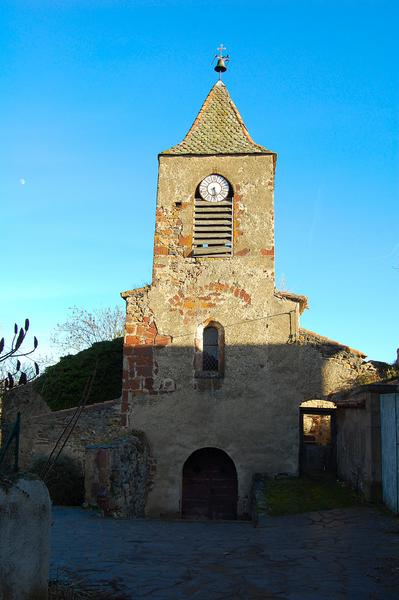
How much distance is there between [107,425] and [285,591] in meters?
10.9

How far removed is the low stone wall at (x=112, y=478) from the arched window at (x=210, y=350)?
3324 millimetres

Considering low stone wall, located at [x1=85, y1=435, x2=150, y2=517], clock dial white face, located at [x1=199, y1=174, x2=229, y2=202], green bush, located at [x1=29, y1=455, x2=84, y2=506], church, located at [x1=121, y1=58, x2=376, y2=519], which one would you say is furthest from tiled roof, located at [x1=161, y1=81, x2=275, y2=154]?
green bush, located at [x1=29, y1=455, x2=84, y2=506]

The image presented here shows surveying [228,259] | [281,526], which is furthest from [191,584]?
[228,259]

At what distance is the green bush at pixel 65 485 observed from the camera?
43.2 ft

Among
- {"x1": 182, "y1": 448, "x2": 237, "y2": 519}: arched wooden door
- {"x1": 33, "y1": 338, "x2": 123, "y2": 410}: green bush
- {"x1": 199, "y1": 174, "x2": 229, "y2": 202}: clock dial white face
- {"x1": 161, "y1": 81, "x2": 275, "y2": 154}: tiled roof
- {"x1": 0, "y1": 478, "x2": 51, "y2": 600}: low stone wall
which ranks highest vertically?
{"x1": 161, "y1": 81, "x2": 275, "y2": 154}: tiled roof

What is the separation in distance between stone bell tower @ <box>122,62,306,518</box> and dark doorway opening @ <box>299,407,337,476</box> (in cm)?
108

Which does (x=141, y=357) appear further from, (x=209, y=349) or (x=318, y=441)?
(x=318, y=441)

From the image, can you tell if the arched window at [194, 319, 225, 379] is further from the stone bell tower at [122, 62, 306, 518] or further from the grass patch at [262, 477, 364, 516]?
the grass patch at [262, 477, 364, 516]

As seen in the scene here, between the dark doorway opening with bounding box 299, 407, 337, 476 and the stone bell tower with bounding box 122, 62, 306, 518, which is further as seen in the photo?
the dark doorway opening with bounding box 299, 407, 337, 476

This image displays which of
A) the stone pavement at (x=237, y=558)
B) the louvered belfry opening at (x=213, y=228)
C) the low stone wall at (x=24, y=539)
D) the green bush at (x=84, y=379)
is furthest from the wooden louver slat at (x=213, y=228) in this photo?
the low stone wall at (x=24, y=539)

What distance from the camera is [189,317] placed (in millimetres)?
16219

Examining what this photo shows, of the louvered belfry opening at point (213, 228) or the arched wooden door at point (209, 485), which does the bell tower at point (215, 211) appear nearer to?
the louvered belfry opening at point (213, 228)

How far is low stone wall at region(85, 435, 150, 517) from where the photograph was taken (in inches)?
460

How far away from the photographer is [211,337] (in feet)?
53.2
